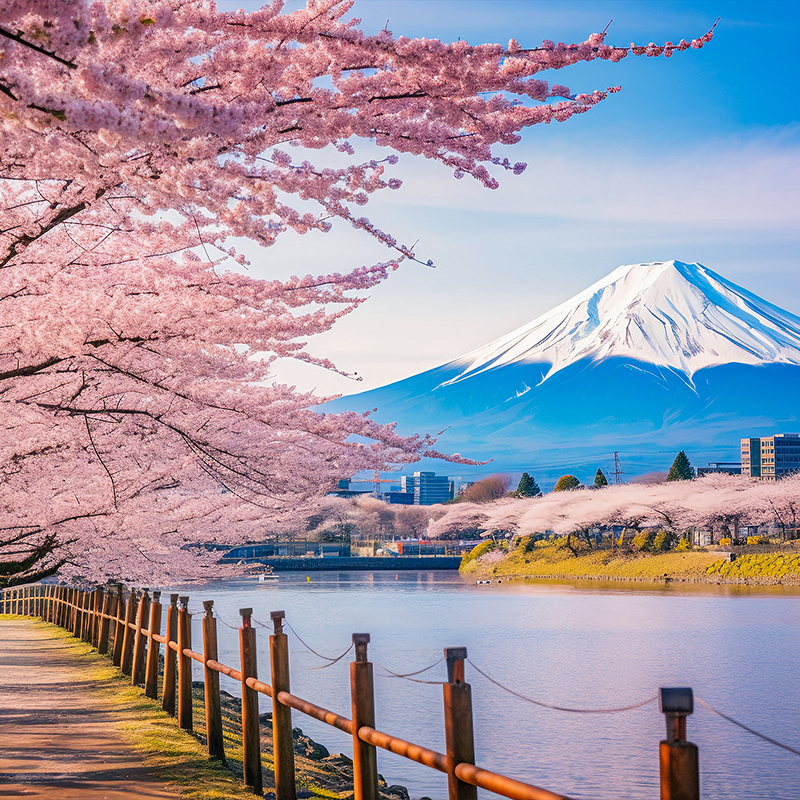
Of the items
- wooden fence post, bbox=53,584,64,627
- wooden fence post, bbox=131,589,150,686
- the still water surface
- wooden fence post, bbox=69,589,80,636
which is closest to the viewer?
wooden fence post, bbox=131,589,150,686

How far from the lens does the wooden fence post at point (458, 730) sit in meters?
4.01

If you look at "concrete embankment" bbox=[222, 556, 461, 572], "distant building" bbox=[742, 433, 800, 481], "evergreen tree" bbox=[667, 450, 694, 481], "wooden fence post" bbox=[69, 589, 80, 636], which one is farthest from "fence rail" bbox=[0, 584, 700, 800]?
"distant building" bbox=[742, 433, 800, 481]

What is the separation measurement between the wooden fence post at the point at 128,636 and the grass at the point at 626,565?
3739cm

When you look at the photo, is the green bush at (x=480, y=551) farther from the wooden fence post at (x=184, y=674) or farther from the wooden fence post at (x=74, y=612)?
the wooden fence post at (x=184, y=674)

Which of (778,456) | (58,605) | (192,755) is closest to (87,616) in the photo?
(58,605)

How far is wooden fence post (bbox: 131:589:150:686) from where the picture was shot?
11031 millimetres

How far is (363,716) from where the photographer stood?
16.3ft

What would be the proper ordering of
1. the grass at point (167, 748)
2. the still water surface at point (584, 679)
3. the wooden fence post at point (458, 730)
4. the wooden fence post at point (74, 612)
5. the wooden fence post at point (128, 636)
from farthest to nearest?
the wooden fence post at point (74, 612), the wooden fence post at point (128, 636), the still water surface at point (584, 679), the grass at point (167, 748), the wooden fence post at point (458, 730)

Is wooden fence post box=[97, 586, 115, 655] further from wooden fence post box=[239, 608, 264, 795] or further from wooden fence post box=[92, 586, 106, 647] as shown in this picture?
wooden fence post box=[239, 608, 264, 795]

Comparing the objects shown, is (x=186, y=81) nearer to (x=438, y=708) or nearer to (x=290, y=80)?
(x=290, y=80)

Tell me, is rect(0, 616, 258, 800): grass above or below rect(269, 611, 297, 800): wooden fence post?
below

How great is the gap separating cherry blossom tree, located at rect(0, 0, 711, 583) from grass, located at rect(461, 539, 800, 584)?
131 ft

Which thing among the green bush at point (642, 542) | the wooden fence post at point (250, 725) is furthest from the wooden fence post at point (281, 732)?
the green bush at point (642, 542)

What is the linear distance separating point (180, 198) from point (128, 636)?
31.0 feet
